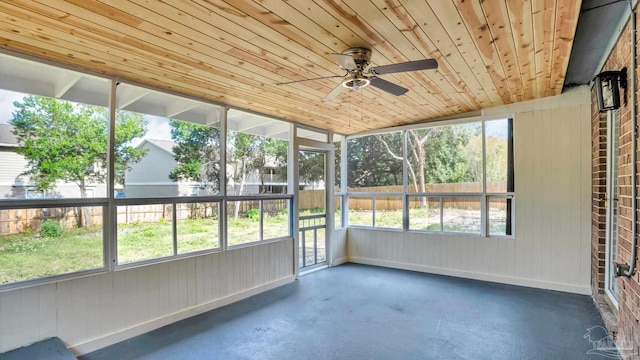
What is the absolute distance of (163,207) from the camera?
11.3 ft

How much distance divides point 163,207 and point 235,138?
1.25 metres

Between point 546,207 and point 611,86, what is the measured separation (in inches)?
89.0

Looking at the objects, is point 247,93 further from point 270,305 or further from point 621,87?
point 621,87

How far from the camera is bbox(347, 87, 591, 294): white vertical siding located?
4250mm

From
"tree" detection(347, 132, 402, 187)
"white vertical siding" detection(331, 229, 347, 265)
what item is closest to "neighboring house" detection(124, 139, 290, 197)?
"white vertical siding" detection(331, 229, 347, 265)

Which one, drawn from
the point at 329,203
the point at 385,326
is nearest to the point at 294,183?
the point at 329,203

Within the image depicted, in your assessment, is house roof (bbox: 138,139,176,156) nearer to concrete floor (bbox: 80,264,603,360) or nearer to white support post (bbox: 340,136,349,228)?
concrete floor (bbox: 80,264,603,360)

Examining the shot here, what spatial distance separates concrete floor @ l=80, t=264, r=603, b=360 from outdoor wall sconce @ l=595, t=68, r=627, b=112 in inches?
81.1

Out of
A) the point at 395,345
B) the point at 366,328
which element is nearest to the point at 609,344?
the point at 395,345

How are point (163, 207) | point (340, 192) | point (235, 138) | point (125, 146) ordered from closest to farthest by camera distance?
point (125, 146)
point (163, 207)
point (235, 138)
point (340, 192)

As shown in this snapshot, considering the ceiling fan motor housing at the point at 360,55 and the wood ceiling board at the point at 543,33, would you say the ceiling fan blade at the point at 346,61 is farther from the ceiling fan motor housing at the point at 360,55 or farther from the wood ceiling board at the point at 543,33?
the wood ceiling board at the point at 543,33

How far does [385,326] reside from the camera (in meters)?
3.33

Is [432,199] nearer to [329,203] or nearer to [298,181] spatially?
[329,203]

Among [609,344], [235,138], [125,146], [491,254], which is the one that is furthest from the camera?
[491,254]
